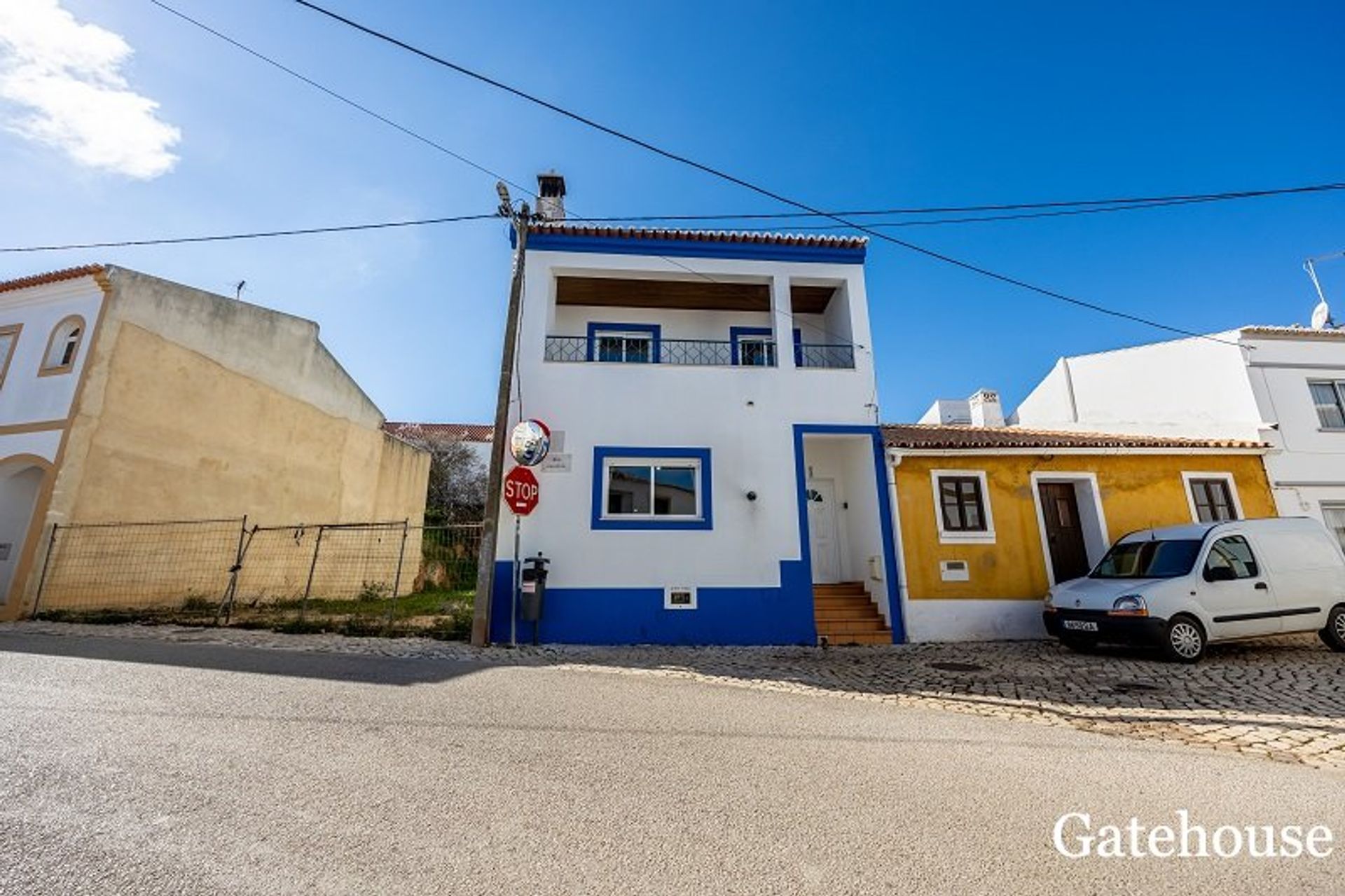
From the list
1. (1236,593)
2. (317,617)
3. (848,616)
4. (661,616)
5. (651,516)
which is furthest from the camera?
(848,616)

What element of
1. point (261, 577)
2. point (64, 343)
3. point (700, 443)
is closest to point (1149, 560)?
point (700, 443)

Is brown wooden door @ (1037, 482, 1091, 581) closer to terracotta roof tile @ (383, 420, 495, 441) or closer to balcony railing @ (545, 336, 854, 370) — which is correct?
Result: balcony railing @ (545, 336, 854, 370)

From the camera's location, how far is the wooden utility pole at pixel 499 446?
8.85 m

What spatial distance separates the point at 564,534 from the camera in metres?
10.1

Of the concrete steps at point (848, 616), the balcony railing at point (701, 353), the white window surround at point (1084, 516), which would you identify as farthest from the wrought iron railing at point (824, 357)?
the concrete steps at point (848, 616)

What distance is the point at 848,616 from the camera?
10742 millimetres

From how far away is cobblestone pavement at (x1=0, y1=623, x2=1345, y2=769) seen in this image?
207 inches

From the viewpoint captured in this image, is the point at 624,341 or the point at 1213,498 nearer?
the point at 1213,498

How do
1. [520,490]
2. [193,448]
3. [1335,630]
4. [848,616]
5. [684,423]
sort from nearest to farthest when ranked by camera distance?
1. [1335,630]
2. [520,490]
3. [848,616]
4. [684,423]
5. [193,448]

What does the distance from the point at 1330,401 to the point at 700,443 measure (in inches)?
617

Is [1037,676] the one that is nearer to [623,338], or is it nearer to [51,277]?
[623,338]

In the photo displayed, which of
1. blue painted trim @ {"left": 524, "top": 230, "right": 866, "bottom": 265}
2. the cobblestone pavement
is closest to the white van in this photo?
the cobblestone pavement

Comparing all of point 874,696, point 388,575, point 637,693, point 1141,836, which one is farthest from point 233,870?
point 388,575

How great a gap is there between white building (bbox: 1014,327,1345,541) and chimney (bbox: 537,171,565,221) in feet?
52.4
